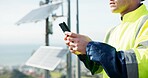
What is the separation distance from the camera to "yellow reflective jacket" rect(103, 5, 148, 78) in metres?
1.07

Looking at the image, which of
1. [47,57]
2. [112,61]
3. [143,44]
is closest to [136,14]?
[143,44]

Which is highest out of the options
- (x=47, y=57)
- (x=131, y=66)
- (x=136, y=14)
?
(x=136, y=14)

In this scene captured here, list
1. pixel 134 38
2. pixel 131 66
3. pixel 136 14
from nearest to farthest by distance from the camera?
pixel 131 66 < pixel 134 38 < pixel 136 14

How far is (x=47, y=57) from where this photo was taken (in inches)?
205

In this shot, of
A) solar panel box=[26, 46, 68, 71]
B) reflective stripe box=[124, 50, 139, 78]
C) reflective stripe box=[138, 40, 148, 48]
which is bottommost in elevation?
solar panel box=[26, 46, 68, 71]

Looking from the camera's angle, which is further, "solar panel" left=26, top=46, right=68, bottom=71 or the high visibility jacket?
"solar panel" left=26, top=46, right=68, bottom=71

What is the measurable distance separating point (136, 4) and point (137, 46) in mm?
330

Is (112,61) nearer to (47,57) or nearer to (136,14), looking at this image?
(136,14)

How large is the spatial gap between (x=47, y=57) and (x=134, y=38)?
13.1 ft

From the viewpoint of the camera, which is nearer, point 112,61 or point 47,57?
point 112,61

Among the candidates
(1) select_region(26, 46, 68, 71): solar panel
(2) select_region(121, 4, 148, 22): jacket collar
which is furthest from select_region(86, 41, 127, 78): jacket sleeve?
(1) select_region(26, 46, 68, 71): solar panel

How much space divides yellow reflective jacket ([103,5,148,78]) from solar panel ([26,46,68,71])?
119 inches

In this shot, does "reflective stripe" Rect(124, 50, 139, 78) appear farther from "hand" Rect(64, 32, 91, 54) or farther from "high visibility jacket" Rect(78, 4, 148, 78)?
"hand" Rect(64, 32, 91, 54)

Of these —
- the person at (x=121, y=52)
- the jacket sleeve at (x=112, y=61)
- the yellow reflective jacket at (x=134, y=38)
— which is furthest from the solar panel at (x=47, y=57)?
the jacket sleeve at (x=112, y=61)
